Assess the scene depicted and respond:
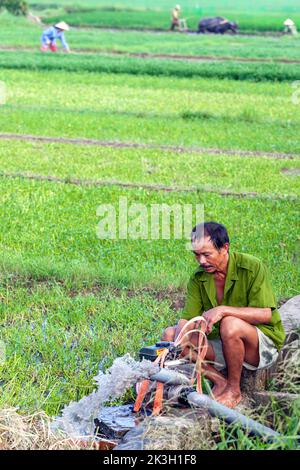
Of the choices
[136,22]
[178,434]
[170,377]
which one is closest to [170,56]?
[136,22]

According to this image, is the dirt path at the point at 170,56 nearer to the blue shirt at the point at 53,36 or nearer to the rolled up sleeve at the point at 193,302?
the blue shirt at the point at 53,36

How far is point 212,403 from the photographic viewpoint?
4379mm

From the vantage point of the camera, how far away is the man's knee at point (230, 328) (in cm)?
473

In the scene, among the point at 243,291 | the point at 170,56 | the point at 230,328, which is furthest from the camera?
the point at 170,56

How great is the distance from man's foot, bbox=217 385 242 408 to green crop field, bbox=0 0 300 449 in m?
0.20

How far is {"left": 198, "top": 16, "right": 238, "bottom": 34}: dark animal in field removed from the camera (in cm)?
3694

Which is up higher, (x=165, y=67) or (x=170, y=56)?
(x=165, y=67)

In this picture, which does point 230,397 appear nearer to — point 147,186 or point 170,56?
point 147,186

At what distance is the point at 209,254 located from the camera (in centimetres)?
486

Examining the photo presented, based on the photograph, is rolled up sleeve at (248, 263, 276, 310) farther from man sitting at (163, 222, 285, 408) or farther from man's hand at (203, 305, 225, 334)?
man's hand at (203, 305, 225, 334)

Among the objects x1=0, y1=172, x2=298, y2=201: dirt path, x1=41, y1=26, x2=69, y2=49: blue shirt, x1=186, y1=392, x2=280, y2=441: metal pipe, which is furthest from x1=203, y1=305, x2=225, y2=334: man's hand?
x1=41, y1=26, x2=69, y2=49: blue shirt

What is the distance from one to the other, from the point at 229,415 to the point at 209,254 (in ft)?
2.87

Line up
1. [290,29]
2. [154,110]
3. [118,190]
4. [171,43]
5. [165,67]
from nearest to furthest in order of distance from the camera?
[118,190] < [154,110] < [165,67] < [171,43] < [290,29]
